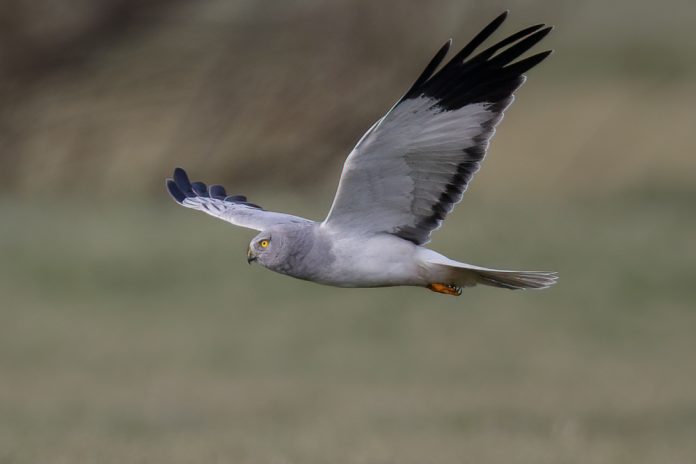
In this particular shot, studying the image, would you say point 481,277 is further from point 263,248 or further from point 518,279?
point 263,248

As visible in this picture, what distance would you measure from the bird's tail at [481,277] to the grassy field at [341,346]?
200cm

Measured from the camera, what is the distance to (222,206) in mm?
8414

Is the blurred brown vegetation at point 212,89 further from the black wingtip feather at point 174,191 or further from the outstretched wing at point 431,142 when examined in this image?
the outstretched wing at point 431,142

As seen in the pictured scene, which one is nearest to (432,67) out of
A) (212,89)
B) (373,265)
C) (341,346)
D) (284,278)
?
(373,265)

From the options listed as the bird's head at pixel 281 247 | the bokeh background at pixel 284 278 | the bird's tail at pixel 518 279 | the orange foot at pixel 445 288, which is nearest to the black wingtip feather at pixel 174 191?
the bokeh background at pixel 284 278

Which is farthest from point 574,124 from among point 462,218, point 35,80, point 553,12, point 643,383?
point 643,383

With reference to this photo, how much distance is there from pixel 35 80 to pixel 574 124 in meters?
10.3

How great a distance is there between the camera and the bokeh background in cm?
1127

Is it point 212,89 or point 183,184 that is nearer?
point 183,184

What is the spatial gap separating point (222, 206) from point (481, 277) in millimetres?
1902

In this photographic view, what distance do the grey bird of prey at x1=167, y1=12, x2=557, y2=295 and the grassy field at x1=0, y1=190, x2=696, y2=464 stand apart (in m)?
2.10

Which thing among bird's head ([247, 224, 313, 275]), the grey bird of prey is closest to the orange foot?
the grey bird of prey

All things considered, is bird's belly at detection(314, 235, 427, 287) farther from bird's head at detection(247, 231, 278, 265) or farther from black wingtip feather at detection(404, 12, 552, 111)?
black wingtip feather at detection(404, 12, 552, 111)

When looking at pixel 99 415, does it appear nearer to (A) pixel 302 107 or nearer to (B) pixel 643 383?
(B) pixel 643 383
